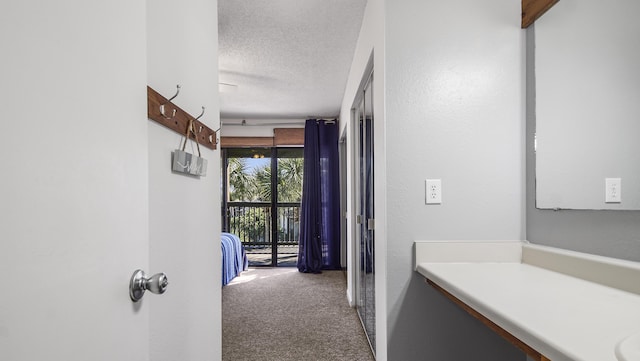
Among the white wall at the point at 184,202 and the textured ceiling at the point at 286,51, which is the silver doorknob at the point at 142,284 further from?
the textured ceiling at the point at 286,51

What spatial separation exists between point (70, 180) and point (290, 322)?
9.03 ft

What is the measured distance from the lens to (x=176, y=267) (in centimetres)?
117

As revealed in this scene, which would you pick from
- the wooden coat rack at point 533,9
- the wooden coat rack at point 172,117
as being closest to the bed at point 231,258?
the wooden coat rack at point 172,117

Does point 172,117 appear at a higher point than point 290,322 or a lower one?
higher

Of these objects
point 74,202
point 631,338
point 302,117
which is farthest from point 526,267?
point 302,117

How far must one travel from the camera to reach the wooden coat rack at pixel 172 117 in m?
0.96

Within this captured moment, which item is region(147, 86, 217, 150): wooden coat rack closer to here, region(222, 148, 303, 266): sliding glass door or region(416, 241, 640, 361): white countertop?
region(416, 241, 640, 361): white countertop

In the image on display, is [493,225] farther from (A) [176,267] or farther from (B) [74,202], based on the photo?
(B) [74,202]

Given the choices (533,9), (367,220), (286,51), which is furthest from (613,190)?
(286,51)

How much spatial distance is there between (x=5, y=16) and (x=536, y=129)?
1.72 m

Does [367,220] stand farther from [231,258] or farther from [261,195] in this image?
[261,195]

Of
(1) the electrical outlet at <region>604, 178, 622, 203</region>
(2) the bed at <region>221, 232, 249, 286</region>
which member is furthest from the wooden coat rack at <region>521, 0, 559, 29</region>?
(2) the bed at <region>221, 232, 249, 286</region>

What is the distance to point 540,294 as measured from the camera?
1.03 m

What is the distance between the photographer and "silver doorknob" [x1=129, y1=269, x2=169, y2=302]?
74 centimetres
